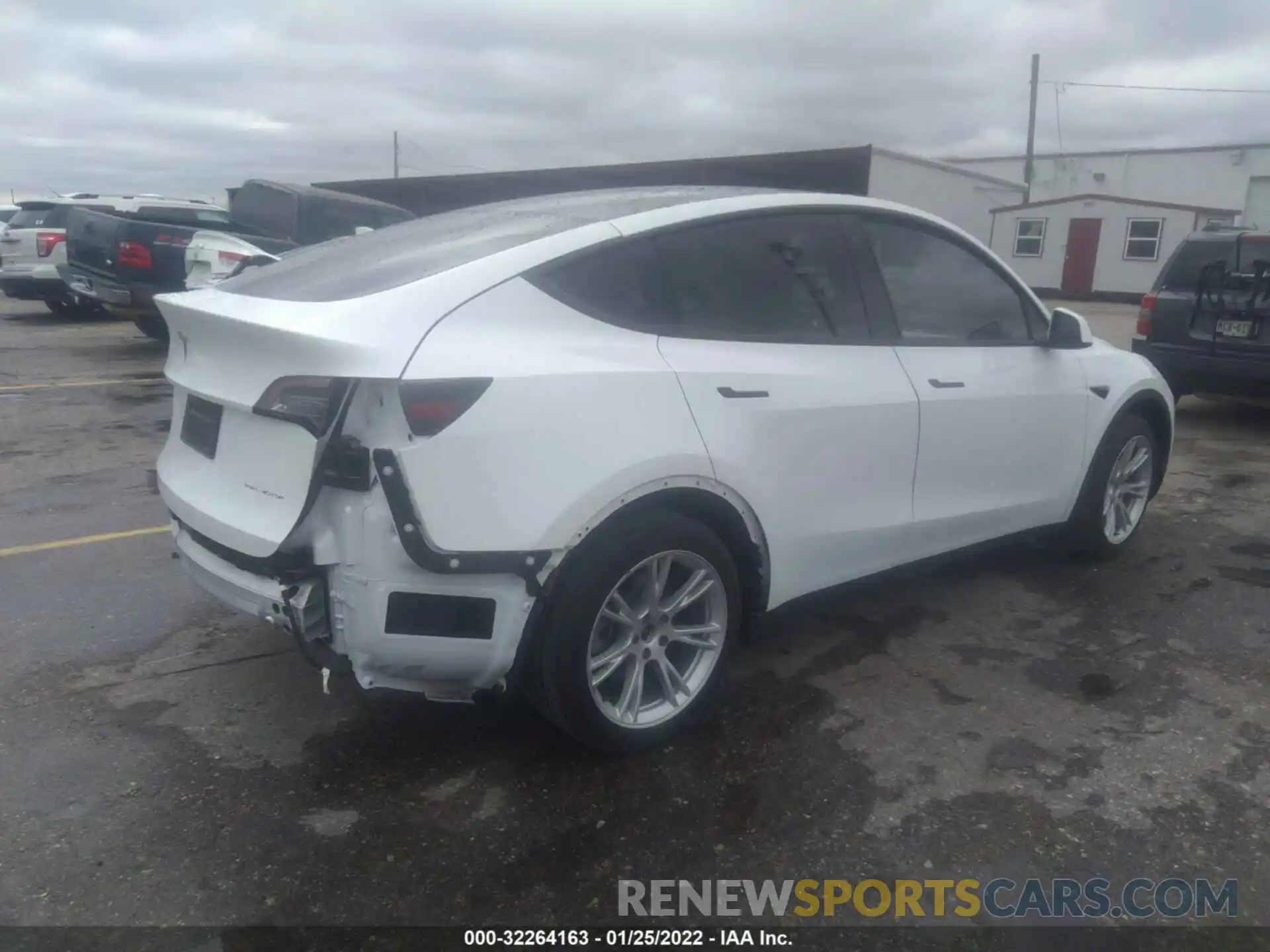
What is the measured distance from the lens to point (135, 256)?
36.9ft

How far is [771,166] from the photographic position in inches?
874

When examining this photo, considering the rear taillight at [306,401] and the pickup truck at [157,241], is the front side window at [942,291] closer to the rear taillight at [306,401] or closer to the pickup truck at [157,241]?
the rear taillight at [306,401]

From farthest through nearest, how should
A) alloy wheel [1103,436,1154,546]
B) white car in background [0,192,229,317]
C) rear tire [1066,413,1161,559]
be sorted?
white car in background [0,192,229,317], alloy wheel [1103,436,1154,546], rear tire [1066,413,1161,559]

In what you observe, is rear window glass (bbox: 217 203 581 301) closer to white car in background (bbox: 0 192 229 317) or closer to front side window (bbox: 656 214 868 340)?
front side window (bbox: 656 214 868 340)

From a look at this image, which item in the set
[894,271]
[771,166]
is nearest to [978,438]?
[894,271]

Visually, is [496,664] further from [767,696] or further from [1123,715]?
[1123,715]

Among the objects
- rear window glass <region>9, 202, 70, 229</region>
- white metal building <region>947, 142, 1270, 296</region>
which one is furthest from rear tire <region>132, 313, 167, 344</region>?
white metal building <region>947, 142, 1270, 296</region>

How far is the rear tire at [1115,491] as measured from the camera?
191 inches

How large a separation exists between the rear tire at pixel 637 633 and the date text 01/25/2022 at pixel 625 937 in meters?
0.65

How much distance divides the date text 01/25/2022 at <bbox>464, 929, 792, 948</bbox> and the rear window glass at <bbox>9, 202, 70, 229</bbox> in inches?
619

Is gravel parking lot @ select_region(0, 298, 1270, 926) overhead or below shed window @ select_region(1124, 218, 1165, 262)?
below

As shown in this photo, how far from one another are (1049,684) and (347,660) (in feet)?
8.29

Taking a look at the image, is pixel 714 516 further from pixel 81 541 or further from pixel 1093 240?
pixel 1093 240

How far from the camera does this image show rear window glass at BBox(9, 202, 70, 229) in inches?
609
